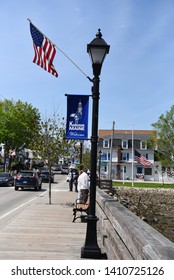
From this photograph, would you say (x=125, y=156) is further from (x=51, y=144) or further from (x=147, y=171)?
(x=51, y=144)

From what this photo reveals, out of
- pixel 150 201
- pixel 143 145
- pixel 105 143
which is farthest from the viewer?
pixel 105 143

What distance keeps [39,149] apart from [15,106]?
51818mm

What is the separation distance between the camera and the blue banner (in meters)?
10.1

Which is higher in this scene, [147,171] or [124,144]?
[124,144]

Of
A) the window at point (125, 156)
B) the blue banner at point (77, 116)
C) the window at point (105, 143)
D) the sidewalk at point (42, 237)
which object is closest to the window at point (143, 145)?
the window at point (125, 156)

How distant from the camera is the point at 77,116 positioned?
1027 centimetres

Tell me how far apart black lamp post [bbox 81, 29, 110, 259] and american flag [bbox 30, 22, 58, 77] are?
4379 mm

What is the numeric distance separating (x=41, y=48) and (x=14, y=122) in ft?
188

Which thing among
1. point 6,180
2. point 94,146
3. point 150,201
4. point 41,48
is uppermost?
point 41,48

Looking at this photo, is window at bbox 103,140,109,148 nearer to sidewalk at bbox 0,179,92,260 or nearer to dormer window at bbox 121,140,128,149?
dormer window at bbox 121,140,128,149

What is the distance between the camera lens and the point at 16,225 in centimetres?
1192

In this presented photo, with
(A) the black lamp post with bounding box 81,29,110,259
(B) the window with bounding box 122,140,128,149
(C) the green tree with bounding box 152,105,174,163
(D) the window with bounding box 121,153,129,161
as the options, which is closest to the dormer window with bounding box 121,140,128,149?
(B) the window with bounding box 122,140,128,149

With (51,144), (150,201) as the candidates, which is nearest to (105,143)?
(150,201)
